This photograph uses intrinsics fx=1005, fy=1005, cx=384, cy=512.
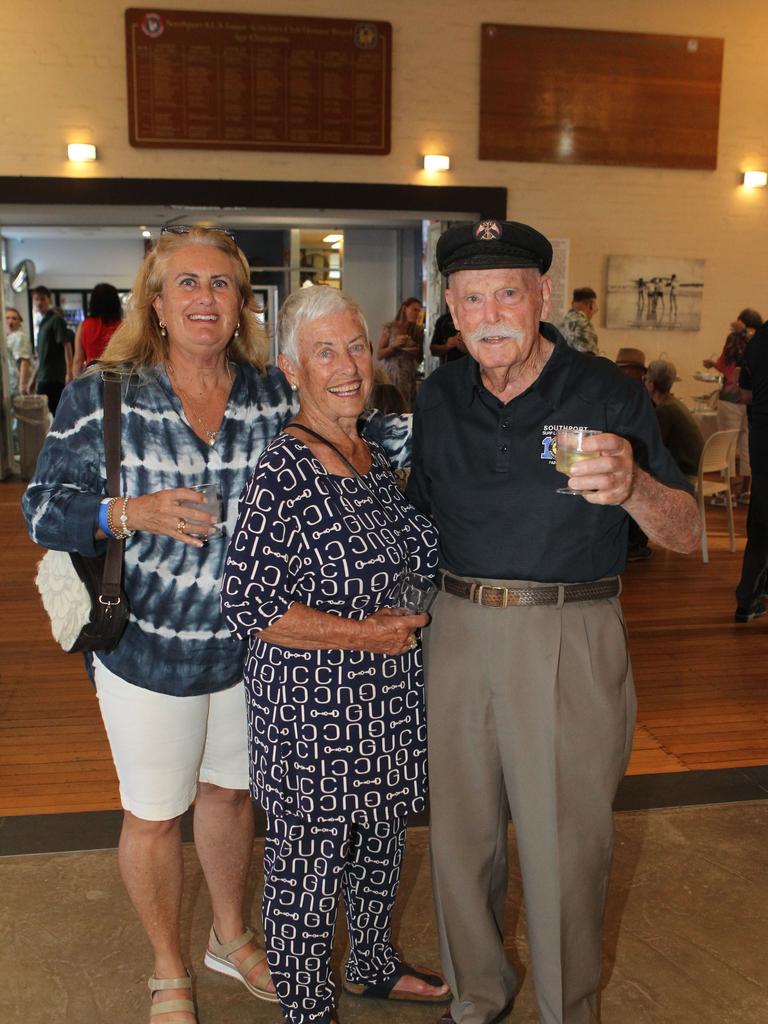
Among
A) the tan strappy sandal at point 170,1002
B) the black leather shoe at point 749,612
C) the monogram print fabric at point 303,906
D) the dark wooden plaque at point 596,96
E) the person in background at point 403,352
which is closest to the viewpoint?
the monogram print fabric at point 303,906

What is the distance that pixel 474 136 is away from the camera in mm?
9562

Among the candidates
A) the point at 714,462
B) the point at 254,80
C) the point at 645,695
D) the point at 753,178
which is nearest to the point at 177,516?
the point at 645,695

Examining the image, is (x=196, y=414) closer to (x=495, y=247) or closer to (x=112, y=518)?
(x=112, y=518)

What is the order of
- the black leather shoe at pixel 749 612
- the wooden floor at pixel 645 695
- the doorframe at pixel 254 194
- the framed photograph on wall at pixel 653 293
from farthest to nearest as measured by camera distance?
the framed photograph on wall at pixel 653 293 → the doorframe at pixel 254 194 → the black leather shoe at pixel 749 612 → the wooden floor at pixel 645 695

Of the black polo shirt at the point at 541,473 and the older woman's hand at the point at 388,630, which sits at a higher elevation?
the black polo shirt at the point at 541,473

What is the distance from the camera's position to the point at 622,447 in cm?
183

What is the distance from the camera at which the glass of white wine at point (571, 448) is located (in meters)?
1.78

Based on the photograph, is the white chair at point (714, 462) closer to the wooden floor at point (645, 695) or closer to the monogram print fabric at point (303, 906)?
the wooden floor at point (645, 695)

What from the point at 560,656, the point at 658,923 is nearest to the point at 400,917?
the point at 658,923

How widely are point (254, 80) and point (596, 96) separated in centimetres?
325

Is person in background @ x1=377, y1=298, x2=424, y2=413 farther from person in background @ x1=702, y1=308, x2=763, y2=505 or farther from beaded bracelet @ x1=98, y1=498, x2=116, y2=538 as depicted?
beaded bracelet @ x1=98, y1=498, x2=116, y2=538

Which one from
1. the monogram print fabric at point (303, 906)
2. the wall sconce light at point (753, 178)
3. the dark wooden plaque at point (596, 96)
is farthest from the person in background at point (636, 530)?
the monogram print fabric at point (303, 906)

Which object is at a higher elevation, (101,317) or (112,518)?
(101,317)

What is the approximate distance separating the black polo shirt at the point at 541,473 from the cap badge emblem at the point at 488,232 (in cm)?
29
